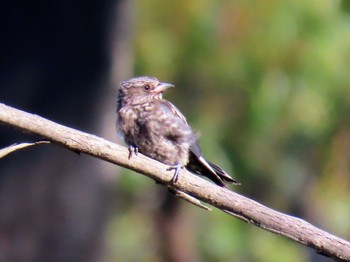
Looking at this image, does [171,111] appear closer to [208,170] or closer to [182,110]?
[208,170]

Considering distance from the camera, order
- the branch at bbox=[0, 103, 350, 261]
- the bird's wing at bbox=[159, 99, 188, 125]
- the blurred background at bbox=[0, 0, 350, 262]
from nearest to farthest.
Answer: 1. the branch at bbox=[0, 103, 350, 261]
2. the bird's wing at bbox=[159, 99, 188, 125]
3. the blurred background at bbox=[0, 0, 350, 262]

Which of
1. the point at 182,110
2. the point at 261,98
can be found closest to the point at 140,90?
the point at 261,98

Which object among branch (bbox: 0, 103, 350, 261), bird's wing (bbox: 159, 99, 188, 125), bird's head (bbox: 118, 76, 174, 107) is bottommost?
bird's head (bbox: 118, 76, 174, 107)

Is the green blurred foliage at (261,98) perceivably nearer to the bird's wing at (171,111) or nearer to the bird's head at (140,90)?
the bird's head at (140,90)

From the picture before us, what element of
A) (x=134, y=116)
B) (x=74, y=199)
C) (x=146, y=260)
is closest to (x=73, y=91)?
(x=74, y=199)

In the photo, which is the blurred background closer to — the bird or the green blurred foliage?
the green blurred foliage

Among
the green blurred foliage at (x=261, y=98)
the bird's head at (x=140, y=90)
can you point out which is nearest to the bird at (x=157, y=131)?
the bird's head at (x=140, y=90)

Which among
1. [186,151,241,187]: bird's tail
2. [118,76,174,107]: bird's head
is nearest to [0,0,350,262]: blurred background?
[118,76,174,107]: bird's head
